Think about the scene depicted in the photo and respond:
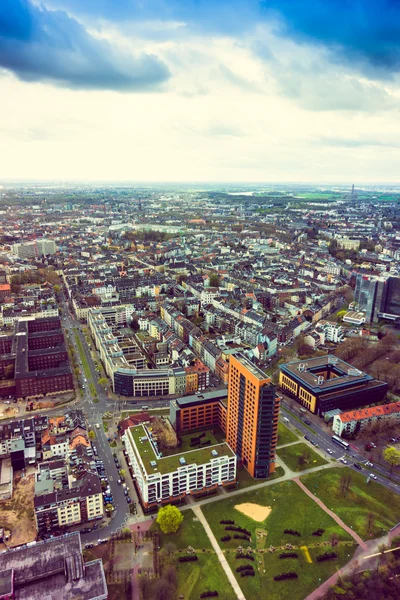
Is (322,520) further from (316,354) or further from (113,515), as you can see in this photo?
(316,354)

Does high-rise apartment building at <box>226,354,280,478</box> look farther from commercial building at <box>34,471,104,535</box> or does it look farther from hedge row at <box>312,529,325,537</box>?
commercial building at <box>34,471,104,535</box>

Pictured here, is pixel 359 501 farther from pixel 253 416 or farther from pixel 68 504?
pixel 68 504

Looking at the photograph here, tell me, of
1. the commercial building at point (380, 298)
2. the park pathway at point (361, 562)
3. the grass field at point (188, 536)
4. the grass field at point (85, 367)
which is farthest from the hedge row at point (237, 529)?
the commercial building at point (380, 298)

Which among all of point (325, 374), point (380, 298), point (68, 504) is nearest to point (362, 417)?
point (325, 374)

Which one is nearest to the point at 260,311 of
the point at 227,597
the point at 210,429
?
the point at 210,429

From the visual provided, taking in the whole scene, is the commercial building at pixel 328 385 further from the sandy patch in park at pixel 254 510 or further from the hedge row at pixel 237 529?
the hedge row at pixel 237 529
